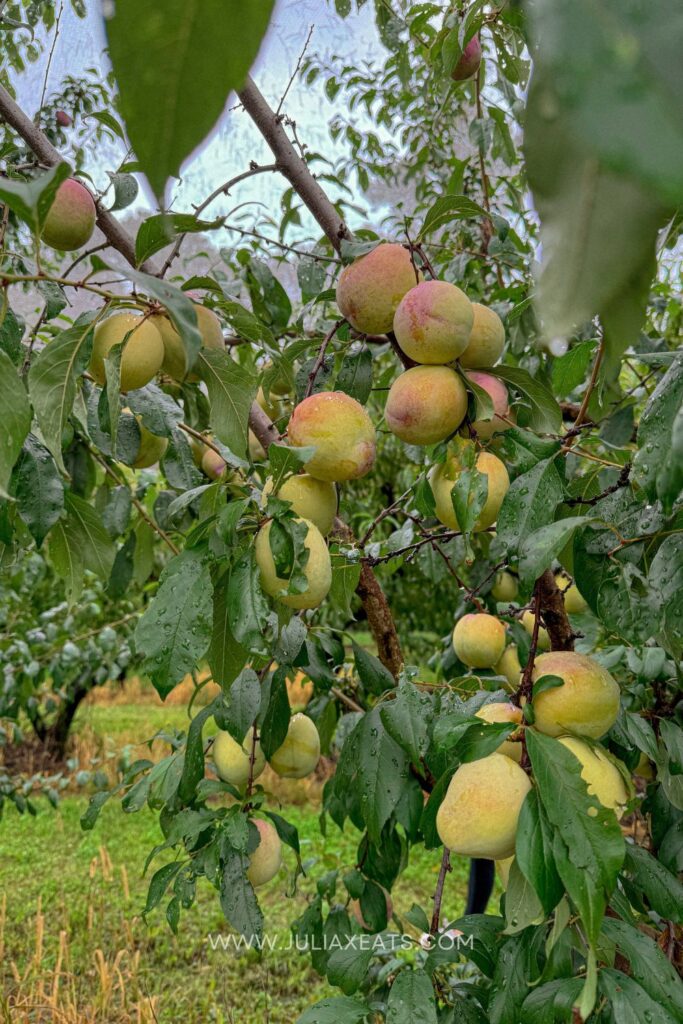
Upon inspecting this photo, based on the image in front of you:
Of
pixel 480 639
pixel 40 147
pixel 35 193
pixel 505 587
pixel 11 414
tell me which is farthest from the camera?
pixel 505 587

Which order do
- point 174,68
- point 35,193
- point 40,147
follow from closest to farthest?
point 174,68 → point 35,193 → point 40,147

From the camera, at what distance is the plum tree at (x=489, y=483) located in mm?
558

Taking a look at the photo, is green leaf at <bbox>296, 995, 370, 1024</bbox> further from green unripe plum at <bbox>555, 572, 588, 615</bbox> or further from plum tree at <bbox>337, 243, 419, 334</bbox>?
plum tree at <bbox>337, 243, 419, 334</bbox>

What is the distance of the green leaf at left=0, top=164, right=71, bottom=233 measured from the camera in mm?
269

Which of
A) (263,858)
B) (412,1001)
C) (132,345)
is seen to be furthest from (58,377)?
(263,858)

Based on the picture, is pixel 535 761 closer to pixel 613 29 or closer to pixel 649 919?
pixel 613 29

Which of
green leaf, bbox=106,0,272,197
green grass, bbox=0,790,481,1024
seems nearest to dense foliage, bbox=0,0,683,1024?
green leaf, bbox=106,0,272,197

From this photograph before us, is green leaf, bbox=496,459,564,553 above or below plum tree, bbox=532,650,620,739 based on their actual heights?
above

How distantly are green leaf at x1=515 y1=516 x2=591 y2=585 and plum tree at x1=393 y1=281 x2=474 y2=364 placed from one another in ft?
0.49

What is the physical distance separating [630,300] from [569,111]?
0.05 meters

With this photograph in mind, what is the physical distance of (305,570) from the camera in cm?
48

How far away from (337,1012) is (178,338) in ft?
2.02

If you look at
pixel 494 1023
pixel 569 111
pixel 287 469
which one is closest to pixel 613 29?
pixel 569 111

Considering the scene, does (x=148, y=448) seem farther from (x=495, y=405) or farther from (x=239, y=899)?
(x=239, y=899)
